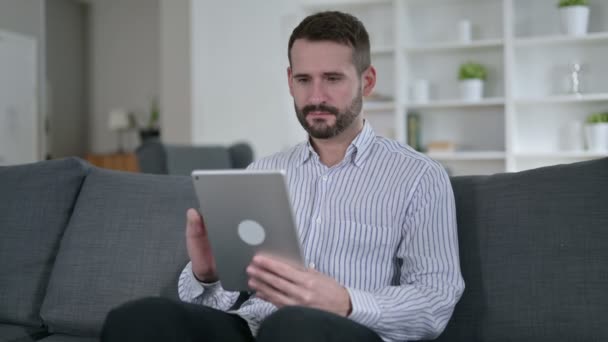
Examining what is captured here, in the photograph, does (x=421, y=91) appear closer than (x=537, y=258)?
No

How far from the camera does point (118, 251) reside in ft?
5.68

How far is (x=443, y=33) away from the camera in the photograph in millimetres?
4914

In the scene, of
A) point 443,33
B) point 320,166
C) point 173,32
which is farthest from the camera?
point 173,32

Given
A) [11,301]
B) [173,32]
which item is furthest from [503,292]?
[173,32]

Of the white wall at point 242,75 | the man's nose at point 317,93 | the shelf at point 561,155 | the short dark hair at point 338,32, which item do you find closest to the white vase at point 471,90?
the shelf at point 561,155

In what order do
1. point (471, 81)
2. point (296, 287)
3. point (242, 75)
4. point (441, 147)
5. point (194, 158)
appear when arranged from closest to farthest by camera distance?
point (296, 287) < point (194, 158) < point (471, 81) < point (441, 147) < point (242, 75)

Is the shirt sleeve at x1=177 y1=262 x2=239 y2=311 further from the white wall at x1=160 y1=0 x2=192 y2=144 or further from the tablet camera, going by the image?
the white wall at x1=160 y1=0 x2=192 y2=144

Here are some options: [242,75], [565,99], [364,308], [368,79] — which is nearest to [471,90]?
[565,99]

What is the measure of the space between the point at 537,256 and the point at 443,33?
3.71 metres

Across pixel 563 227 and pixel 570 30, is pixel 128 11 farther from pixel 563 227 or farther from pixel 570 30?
pixel 563 227

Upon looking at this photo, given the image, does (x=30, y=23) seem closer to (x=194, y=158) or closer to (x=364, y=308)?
(x=194, y=158)

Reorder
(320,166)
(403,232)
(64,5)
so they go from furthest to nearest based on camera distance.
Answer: (64,5), (320,166), (403,232)

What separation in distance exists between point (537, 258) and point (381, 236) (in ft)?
1.09

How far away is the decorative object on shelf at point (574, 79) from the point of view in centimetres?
433
